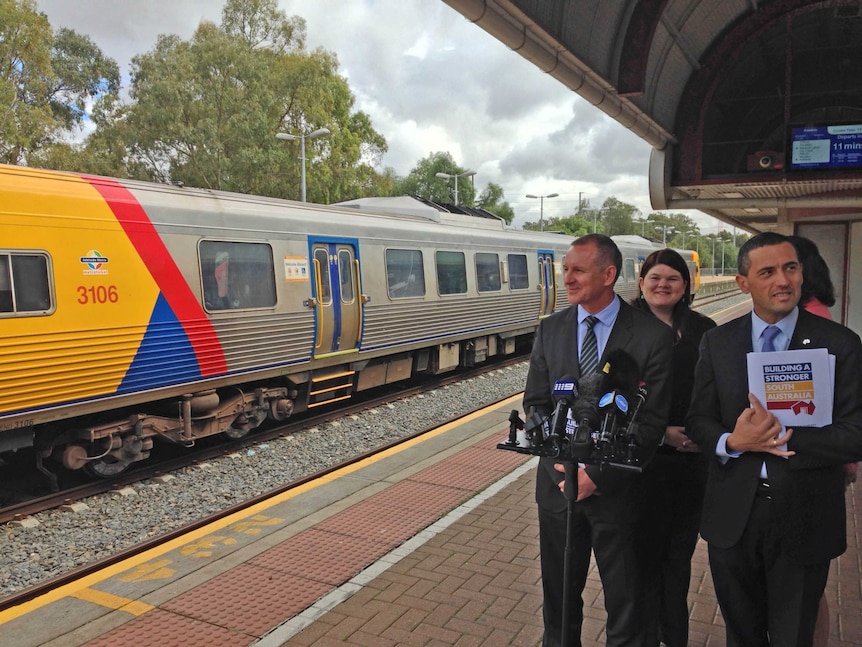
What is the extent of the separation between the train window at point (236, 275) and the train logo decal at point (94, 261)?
49.8 inches

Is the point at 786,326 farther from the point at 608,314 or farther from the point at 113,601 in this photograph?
the point at 113,601

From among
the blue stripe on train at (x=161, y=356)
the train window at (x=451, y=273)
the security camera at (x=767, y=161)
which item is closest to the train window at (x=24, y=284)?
the blue stripe on train at (x=161, y=356)

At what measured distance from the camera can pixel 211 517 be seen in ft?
19.2

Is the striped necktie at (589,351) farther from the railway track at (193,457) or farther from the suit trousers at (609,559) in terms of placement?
the railway track at (193,457)

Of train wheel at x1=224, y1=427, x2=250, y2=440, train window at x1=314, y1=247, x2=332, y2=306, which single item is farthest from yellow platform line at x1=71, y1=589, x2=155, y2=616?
train window at x1=314, y1=247, x2=332, y2=306

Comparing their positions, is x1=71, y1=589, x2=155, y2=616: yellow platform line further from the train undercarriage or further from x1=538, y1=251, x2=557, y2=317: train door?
x1=538, y1=251, x2=557, y2=317: train door

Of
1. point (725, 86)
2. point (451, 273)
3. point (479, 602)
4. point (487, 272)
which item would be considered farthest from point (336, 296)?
point (479, 602)

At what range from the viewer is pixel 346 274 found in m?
10.3

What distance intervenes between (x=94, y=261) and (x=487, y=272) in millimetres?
8810

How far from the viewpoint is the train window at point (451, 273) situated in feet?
41.2

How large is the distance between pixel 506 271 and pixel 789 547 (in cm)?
1273

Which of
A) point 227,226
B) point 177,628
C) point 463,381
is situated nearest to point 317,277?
point 227,226

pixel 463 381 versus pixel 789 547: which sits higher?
pixel 789 547

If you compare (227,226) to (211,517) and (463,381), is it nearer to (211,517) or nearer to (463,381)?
(211,517)
